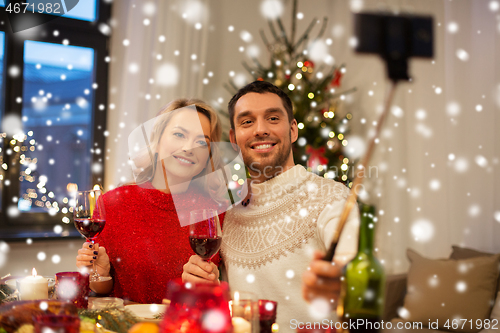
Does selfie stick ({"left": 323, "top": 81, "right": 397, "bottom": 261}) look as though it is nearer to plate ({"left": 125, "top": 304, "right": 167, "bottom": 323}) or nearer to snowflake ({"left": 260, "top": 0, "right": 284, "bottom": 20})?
plate ({"left": 125, "top": 304, "right": 167, "bottom": 323})

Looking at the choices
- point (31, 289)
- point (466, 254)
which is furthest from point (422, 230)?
point (31, 289)

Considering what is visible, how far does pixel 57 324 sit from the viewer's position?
54 cm

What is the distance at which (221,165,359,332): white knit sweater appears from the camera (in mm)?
1238

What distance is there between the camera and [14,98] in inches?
103

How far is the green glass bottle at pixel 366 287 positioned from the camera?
1.76 ft

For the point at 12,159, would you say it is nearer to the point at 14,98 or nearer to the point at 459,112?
the point at 14,98

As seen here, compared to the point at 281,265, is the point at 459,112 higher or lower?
higher

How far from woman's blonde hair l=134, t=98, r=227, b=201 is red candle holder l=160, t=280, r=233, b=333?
1058 millimetres

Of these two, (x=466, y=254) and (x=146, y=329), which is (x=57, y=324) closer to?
(x=146, y=329)

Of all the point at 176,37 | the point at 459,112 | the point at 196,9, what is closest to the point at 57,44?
the point at 176,37

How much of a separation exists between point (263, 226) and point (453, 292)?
123 centimetres

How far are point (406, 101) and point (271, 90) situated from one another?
5.74 feet

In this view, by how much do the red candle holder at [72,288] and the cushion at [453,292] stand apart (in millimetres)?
1736

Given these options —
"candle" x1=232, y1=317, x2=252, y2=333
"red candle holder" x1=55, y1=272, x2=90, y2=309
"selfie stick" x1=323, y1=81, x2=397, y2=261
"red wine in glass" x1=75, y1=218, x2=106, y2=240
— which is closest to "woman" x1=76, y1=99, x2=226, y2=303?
"red wine in glass" x1=75, y1=218, x2=106, y2=240
